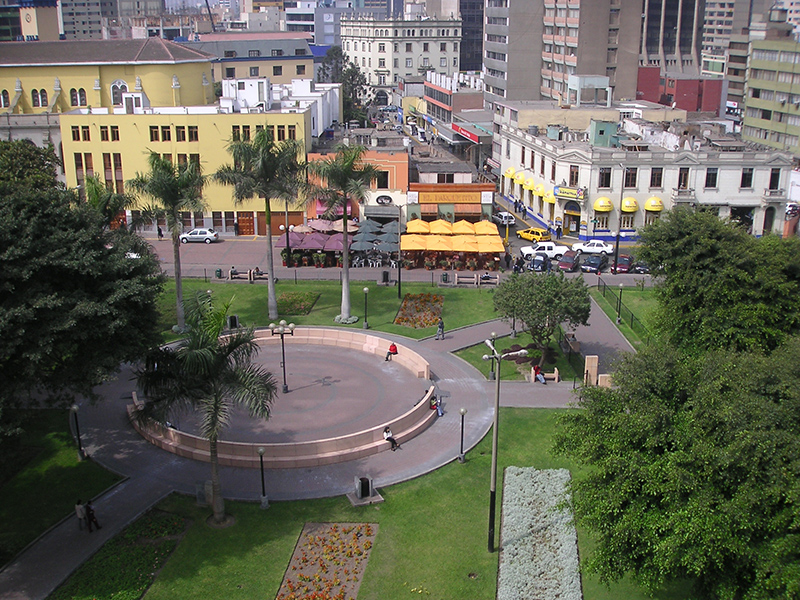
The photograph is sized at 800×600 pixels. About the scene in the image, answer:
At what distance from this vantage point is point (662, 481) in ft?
66.3

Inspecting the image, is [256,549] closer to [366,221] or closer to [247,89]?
[366,221]

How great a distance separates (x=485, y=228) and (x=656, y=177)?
54.8 feet

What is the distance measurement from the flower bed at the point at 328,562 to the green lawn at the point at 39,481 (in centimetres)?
912

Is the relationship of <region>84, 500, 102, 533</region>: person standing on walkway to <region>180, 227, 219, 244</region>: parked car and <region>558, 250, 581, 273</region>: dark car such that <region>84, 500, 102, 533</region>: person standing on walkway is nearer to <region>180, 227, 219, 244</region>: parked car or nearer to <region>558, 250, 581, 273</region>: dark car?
<region>558, 250, 581, 273</region>: dark car

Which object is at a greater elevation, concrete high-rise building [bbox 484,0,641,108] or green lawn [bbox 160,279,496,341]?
concrete high-rise building [bbox 484,0,641,108]

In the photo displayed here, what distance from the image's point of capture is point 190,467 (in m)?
31.6

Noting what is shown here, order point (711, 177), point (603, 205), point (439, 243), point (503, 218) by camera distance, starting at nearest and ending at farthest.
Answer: point (439, 243)
point (603, 205)
point (711, 177)
point (503, 218)

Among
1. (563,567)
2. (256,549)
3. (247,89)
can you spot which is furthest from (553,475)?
(247,89)

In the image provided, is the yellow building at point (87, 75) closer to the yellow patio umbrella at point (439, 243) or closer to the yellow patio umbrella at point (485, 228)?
the yellow patio umbrella at point (439, 243)

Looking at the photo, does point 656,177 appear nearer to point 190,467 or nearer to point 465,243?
point 465,243

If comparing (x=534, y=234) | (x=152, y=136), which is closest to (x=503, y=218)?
(x=534, y=234)

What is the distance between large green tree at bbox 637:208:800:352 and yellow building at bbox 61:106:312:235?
3776 centimetres

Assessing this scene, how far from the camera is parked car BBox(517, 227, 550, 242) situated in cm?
6700

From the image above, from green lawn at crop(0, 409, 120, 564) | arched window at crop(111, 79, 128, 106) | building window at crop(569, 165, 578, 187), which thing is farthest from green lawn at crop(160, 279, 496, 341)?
arched window at crop(111, 79, 128, 106)
